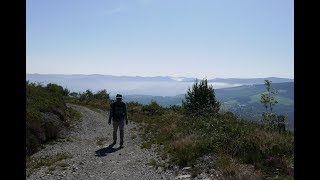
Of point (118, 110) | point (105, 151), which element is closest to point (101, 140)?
point (118, 110)

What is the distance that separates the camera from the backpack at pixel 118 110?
18.2 m

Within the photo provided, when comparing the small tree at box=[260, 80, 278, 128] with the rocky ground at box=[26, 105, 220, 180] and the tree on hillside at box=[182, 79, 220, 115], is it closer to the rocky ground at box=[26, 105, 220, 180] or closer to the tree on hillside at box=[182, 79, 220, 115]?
the rocky ground at box=[26, 105, 220, 180]

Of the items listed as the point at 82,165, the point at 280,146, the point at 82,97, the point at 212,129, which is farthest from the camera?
the point at 82,97

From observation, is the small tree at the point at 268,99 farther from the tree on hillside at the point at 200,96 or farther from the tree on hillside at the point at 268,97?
the tree on hillside at the point at 200,96

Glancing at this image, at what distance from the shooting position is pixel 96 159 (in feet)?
49.3

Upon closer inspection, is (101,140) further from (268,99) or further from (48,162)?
(268,99)

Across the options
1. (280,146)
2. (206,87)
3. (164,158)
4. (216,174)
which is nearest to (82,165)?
(164,158)

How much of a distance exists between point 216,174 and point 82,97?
42762 millimetres

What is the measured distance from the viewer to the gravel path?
489 inches

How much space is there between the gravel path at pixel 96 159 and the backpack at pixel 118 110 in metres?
1.63

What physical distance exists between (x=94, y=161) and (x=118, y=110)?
4.12m

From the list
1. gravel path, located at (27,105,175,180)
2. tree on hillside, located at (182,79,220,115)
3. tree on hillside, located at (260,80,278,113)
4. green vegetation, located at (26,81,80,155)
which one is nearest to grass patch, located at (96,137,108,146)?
gravel path, located at (27,105,175,180)

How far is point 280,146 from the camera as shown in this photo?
1283 centimetres
